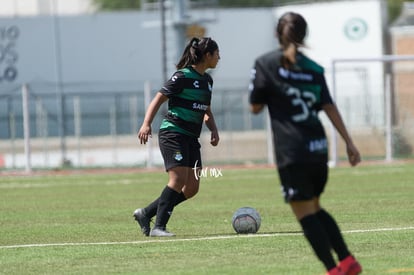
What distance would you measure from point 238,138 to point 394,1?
123 ft

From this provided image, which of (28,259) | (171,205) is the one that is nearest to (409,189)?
(171,205)

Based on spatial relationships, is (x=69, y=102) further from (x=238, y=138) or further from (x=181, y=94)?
(x=181, y=94)

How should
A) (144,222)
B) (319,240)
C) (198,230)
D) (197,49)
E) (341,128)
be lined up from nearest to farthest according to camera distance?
(319,240) → (341,128) → (197,49) → (144,222) → (198,230)

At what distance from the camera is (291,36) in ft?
27.5

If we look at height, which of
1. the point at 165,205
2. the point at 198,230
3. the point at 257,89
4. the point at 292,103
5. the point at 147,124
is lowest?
the point at 198,230

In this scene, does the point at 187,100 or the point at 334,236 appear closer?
the point at 334,236

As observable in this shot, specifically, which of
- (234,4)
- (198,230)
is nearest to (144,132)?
(198,230)

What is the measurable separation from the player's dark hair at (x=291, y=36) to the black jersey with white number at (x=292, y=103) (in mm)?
58

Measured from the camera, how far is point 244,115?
129 feet

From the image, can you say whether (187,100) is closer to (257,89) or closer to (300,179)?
(257,89)

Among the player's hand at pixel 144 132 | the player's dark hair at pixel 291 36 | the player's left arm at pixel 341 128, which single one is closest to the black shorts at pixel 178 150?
the player's hand at pixel 144 132

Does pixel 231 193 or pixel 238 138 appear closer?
pixel 231 193

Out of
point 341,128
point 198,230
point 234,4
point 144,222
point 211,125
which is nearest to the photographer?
point 341,128

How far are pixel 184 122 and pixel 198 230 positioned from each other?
1.47m
